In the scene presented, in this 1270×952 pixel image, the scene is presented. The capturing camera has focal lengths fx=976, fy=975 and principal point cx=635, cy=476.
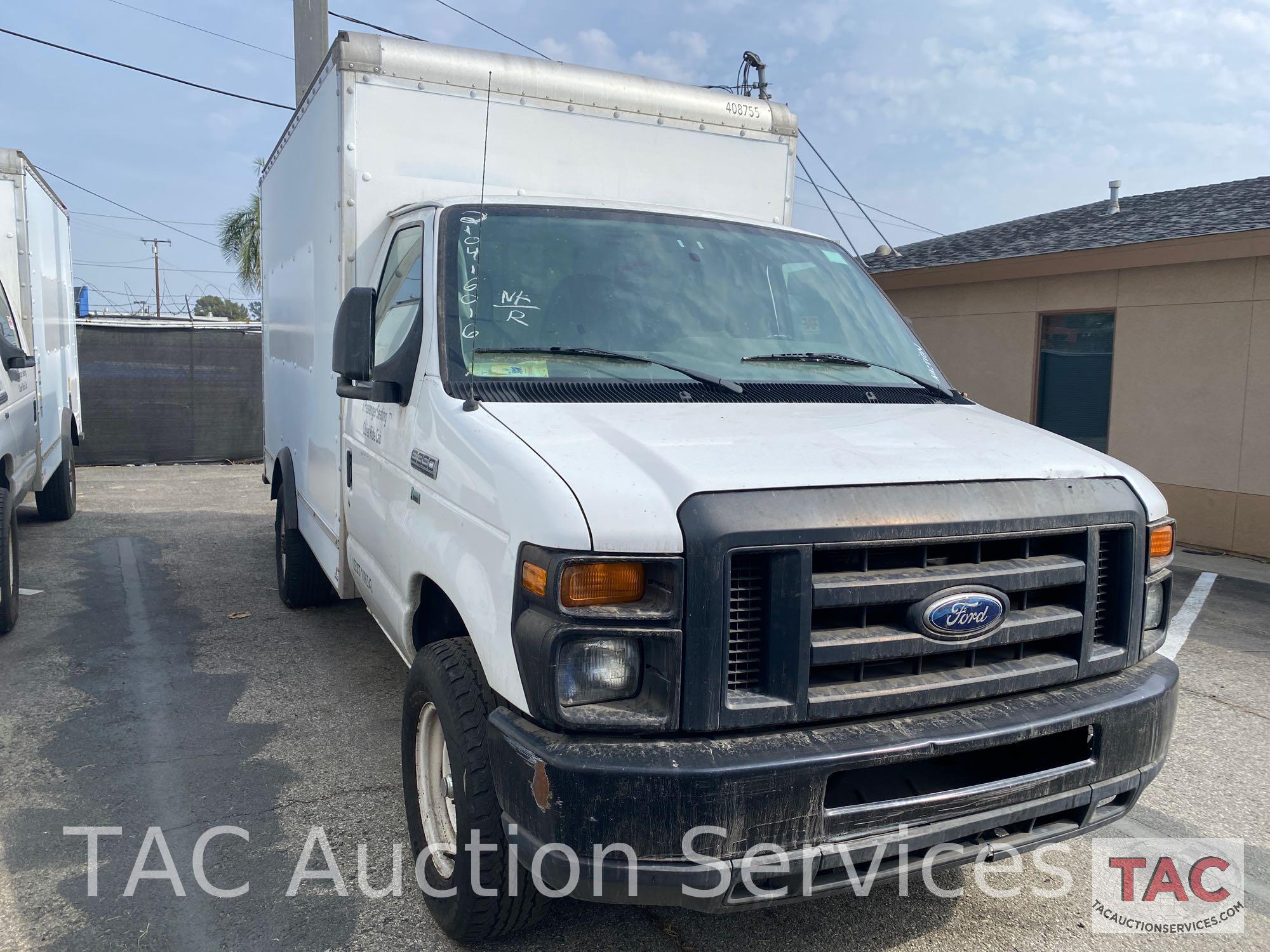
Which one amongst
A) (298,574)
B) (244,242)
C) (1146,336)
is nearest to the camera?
(298,574)

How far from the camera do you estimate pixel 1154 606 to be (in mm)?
3010

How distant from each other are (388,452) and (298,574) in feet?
10.1

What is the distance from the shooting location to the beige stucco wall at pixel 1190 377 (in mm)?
9453

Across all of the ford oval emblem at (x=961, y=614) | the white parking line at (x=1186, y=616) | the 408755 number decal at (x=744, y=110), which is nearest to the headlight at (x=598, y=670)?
the ford oval emblem at (x=961, y=614)

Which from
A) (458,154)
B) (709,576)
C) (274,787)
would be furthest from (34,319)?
(709,576)

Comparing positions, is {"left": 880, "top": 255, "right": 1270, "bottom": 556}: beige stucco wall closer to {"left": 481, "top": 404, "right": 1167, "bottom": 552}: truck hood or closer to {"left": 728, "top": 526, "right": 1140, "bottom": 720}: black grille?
{"left": 481, "top": 404, "right": 1167, "bottom": 552}: truck hood

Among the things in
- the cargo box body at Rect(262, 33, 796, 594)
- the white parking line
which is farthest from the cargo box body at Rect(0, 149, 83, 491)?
the white parking line

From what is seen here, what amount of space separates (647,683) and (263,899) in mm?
1727

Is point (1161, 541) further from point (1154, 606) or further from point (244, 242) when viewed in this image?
point (244, 242)

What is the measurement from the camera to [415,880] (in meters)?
3.18

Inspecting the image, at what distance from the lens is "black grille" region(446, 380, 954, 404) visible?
3033mm

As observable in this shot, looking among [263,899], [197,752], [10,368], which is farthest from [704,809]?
[10,368]

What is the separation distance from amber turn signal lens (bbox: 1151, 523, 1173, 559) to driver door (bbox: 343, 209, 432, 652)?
92.2 inches

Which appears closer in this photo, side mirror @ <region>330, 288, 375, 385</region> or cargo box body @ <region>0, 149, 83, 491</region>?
side mirror @ <region>330, 288, 375, 385</region>
